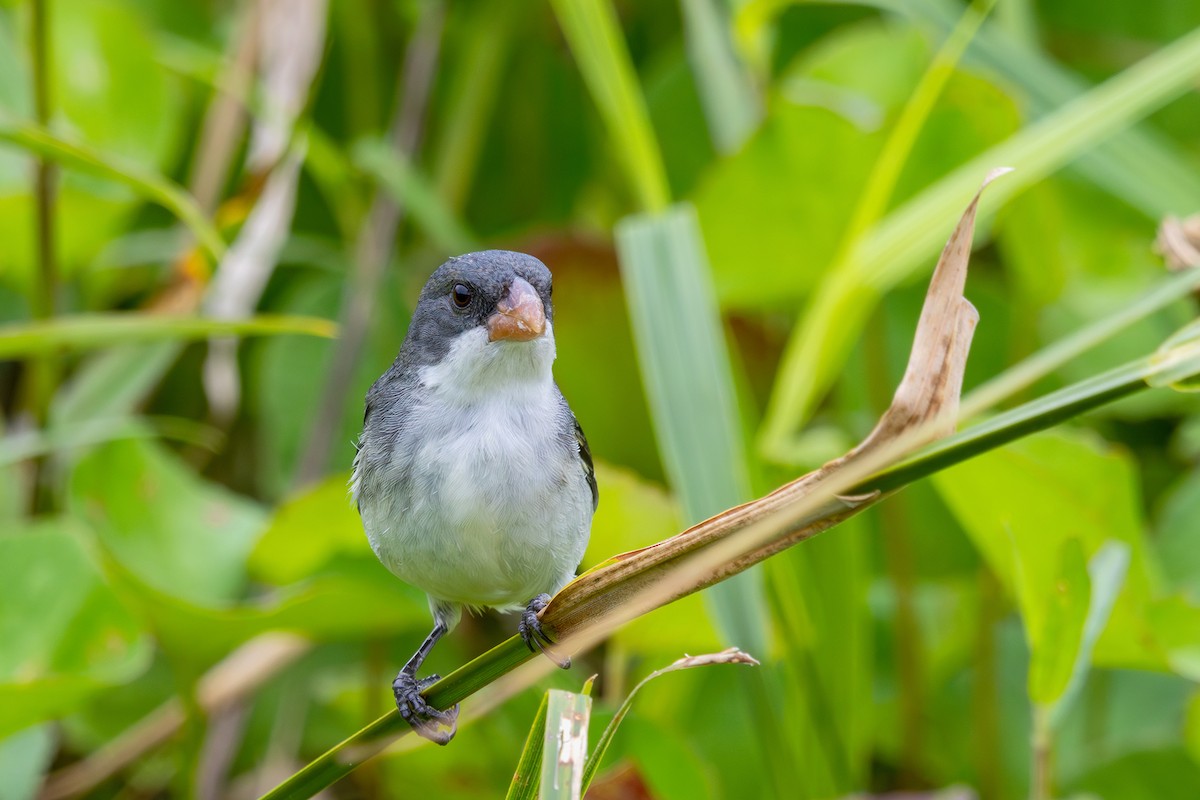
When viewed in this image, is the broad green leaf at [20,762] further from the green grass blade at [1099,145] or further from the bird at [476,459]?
the green grass blade at [1099,145]

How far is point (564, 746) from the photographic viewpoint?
1043 millimetres

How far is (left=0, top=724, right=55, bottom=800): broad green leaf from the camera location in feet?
7.39

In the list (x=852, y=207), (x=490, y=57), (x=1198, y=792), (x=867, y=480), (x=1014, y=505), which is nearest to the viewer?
(x=867, y=480)

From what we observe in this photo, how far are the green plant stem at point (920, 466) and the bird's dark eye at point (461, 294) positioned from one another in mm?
360

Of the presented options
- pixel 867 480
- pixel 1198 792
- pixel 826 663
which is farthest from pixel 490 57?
pixel 867 480

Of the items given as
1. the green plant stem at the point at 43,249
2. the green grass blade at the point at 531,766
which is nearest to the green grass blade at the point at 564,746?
the green grass blade at the point at 531,766

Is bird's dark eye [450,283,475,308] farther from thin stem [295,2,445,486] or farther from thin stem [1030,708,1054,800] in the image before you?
thin stem [295,2,445,486]

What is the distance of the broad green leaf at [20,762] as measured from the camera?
225cm

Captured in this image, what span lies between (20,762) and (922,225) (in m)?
1.88

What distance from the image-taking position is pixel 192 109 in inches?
160

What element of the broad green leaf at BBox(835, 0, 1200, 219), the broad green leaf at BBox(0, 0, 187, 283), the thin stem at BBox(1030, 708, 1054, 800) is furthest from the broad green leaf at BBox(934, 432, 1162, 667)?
the broad green leaf at BBox(0, 0, 187, 283)

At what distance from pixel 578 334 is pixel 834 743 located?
1.07 m

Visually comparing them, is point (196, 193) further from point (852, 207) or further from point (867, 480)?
point (867, 480)

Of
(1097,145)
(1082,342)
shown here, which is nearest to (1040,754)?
(1082,342)
